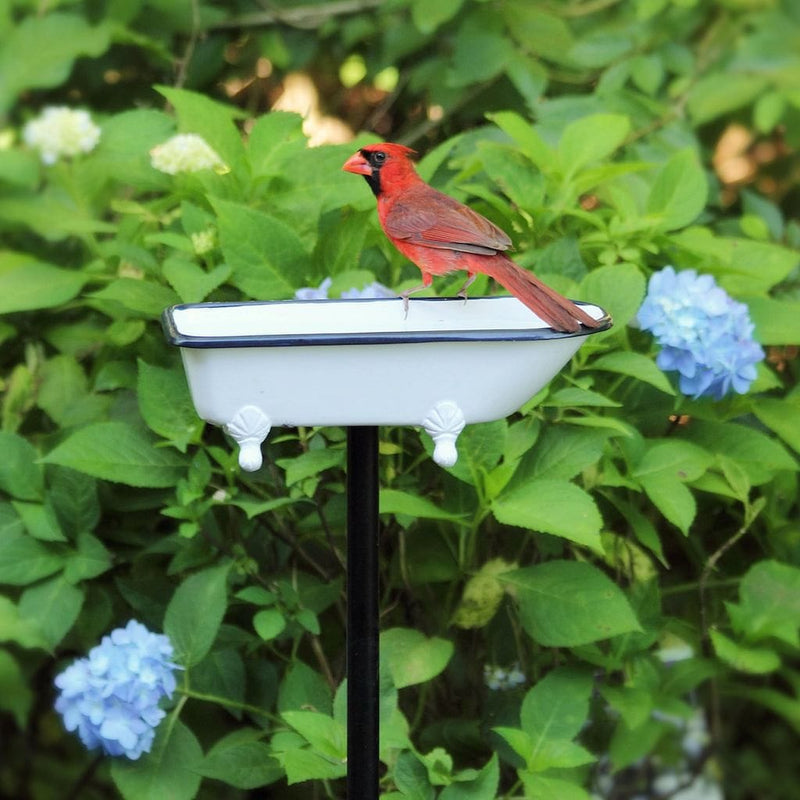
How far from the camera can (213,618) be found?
4.53 feet

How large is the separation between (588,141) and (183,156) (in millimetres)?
513

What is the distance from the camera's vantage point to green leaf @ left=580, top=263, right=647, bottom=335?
55.7 inches

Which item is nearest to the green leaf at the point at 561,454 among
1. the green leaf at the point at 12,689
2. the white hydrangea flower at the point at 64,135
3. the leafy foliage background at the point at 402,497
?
the leafy foliage background at the point at 402,497

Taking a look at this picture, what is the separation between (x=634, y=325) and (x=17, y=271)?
0.79m

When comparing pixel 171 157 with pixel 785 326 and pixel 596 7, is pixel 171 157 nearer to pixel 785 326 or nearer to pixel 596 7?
pixel 785 326

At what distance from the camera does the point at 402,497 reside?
52.7 inches

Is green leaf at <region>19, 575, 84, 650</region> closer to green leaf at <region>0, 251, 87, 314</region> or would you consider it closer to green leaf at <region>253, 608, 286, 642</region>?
green leaf at <region>253, 608, 286, 642</region>

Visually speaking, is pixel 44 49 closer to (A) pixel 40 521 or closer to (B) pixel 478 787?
(A) pixel 40 521

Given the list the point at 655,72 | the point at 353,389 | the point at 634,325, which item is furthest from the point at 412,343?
the point at 655,72

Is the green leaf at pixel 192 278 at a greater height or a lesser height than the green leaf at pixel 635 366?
greater

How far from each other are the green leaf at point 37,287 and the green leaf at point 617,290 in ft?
2.11

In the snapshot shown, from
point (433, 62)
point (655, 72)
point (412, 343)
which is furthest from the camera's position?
point (433, 62)

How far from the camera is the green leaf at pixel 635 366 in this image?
4.54 feet

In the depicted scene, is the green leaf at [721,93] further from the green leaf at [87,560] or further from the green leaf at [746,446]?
the green leaf at [87,560]
